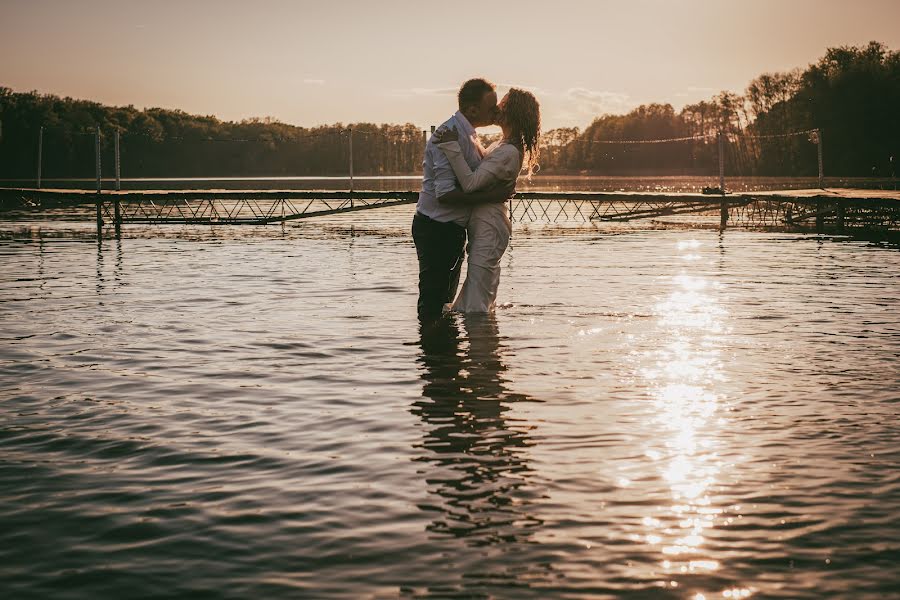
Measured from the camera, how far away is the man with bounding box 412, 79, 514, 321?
28.2ft

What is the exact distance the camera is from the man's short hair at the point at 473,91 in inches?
336

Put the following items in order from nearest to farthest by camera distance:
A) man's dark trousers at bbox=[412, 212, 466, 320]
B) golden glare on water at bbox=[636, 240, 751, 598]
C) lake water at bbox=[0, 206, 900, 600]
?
lake water at bbox=[0, 206, 900, 600], golden glare on water at bbox=[636, 240, 751, 598], man's dark trousers at bbox=[412, 212, 466, 320]

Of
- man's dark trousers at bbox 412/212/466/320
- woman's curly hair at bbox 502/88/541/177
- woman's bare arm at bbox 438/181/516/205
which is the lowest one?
man's dark trousers at bbox 412/212/466/320

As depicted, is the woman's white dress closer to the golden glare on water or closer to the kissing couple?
the kissing couple

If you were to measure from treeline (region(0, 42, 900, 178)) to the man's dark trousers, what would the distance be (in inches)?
2997

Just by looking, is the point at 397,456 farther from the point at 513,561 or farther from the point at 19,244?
the point at 19,244

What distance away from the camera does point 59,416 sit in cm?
625

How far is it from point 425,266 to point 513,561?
5.51 meters

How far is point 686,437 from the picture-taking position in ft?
18.2

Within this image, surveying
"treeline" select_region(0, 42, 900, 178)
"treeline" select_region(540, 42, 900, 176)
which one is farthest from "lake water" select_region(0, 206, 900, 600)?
"treeline" select_region(0, 42, 900, 178)

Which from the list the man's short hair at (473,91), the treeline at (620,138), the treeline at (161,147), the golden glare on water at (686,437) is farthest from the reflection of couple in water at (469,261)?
the treeline at (161,147)

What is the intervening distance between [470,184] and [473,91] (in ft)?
2.41

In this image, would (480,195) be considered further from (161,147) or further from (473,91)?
(161,147)

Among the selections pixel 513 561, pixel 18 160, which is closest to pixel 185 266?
pixel 513 561
